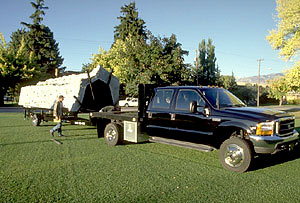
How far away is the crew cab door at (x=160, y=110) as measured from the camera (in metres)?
7.93

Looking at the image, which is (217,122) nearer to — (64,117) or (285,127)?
(285,127)

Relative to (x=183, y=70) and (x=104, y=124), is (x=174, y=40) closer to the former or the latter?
(x=183, y=70)

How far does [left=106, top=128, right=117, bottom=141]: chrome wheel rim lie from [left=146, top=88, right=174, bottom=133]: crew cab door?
156 cm

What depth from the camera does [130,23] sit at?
2281 inches

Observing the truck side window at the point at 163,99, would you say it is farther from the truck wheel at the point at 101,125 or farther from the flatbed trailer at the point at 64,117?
the flatbed trailer at the point at 64,117

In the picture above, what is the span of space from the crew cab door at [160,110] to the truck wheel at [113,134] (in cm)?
131

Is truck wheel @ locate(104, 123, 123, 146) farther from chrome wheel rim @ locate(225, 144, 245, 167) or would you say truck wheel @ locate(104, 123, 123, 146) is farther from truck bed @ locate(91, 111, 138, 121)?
chrome wheel rim @ locate(225, 144, 245, 167)

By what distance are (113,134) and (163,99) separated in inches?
96.7

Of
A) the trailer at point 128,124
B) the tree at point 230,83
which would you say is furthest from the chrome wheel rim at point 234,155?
the tree at point 230,83

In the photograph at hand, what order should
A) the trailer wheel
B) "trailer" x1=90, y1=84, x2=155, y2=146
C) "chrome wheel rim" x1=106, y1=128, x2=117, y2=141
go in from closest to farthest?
1. "trailer" x1=90, y1=84, x2=155, y2=146
2. "chrome wheel rim" x1=106, y1=128, x2=117, y2=141
3. the trailer wheel

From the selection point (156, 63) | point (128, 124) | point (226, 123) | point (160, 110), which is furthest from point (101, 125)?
point (156, 63)

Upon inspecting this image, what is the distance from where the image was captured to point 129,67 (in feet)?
87.6

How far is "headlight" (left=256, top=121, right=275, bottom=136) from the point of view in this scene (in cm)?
612

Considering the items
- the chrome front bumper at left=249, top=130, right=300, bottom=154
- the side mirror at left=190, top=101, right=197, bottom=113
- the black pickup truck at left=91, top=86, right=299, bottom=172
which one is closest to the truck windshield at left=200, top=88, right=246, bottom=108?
the black pickup truck at left=91, top=86, right=299, bottom=172
